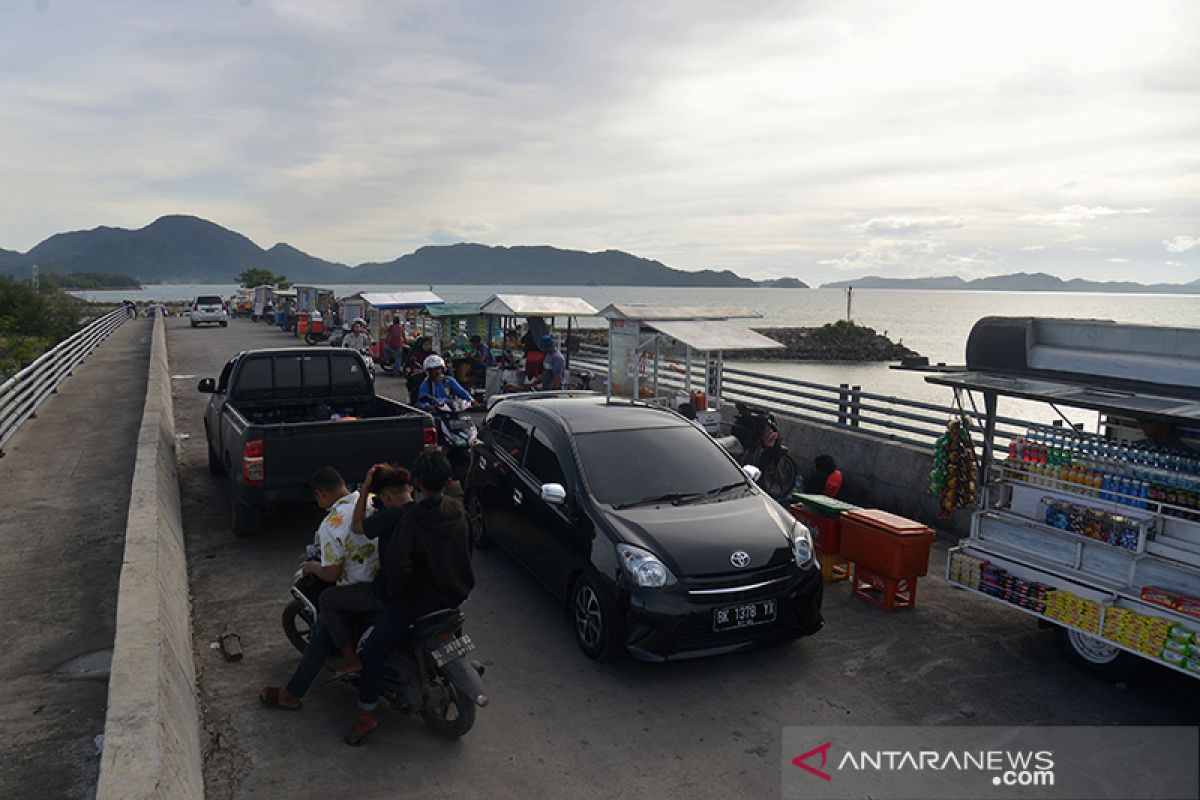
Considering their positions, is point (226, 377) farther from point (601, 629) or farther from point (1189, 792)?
point (1189, 792)

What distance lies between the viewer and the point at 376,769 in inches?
177

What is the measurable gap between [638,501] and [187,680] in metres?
3.28

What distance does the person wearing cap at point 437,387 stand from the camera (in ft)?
35.2

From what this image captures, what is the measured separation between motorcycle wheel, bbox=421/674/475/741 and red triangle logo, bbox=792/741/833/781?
6.25 feet

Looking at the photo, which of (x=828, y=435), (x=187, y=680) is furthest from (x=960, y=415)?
(x=187, y=680)

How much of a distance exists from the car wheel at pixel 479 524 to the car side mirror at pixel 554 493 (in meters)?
2.05

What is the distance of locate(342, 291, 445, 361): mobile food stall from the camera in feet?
89.2

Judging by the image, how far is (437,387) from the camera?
1084 centimetres

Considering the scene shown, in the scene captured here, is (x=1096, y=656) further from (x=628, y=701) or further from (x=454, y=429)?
(x=454, y=429)

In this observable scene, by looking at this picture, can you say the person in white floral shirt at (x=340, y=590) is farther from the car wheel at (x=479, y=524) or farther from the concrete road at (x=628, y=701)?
the car wheel at (x=479, y=524)

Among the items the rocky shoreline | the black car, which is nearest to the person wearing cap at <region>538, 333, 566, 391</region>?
the black car

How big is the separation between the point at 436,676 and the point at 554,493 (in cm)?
183

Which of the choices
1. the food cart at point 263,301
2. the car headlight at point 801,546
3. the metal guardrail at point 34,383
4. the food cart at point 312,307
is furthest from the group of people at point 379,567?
the food cart at point 263,301

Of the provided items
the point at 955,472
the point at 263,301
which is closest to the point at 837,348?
the point at 263,301
